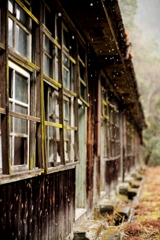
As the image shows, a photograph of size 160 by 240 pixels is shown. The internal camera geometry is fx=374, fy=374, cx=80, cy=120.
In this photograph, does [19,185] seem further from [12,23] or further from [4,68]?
[12,23]

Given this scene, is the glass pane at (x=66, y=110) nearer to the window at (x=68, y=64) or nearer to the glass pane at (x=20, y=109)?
the window at (x=68, y=64)

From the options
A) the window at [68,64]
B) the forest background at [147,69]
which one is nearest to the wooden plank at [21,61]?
the window at [68,64]

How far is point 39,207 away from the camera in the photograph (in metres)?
5.17

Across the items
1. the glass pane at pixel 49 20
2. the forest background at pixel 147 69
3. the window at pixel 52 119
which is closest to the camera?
the window at pixel 52 119

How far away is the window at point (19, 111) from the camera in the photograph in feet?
15.1

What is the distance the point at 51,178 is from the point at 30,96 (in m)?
1.39

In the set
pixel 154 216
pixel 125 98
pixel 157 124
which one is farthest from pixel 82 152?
pixel 157 124

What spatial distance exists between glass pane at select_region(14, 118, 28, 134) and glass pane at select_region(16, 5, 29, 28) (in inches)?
53.4

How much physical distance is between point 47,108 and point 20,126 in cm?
119

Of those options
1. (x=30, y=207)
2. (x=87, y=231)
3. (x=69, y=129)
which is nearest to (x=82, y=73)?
(x=69, y=129)

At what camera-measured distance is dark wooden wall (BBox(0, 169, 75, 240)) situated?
407 cm

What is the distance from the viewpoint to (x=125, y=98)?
660 inches

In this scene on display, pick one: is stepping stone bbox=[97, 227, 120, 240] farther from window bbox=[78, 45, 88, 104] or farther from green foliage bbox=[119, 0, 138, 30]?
green foliage bbox=[119, 0, 138, 30]

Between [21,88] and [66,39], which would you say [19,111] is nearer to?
[21,88]
